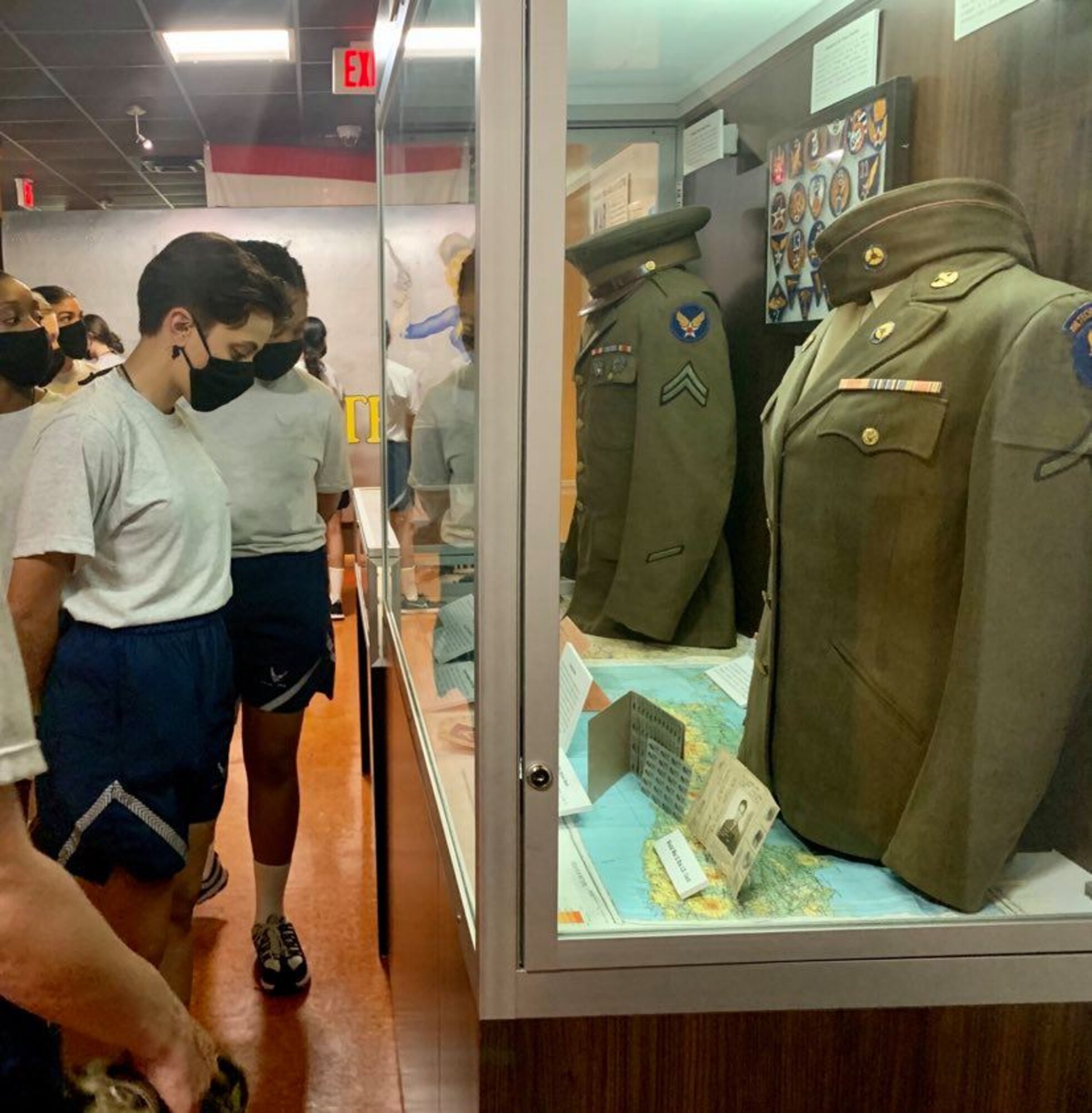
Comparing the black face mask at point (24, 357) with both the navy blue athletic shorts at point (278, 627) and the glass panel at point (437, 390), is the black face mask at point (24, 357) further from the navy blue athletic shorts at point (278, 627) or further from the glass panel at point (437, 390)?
the glass panel at point (437, 390)

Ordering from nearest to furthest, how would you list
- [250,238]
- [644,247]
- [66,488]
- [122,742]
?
[644,247] < [66,488] < [122,742] < [250,238]

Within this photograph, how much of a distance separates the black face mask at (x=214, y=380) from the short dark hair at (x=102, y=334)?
4.24 metres

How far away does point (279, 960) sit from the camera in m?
2.45

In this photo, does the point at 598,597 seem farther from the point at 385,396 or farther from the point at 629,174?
the point at 385,396

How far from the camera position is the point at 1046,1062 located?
100 cm

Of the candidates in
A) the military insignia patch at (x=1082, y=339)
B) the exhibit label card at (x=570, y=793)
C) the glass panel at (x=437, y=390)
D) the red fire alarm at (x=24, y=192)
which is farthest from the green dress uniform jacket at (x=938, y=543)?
the red fire alarm at (x=24, y=192)

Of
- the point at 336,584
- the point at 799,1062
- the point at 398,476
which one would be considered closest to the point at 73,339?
the point at 398,476

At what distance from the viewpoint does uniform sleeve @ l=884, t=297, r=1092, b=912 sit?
0.94 metres

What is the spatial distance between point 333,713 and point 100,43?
3.72 meters

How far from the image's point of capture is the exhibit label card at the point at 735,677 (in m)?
1.27

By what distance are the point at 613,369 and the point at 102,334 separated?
543 cm

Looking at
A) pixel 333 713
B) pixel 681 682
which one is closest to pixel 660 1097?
pixel 681 682

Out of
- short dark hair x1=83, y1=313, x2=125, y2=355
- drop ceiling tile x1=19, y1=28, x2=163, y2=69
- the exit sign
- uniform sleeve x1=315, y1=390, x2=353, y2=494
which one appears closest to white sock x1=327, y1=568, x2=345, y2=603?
short dark hair x1=83, y1=313, x2=125, y2=355

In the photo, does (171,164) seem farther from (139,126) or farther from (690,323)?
(690,323)
